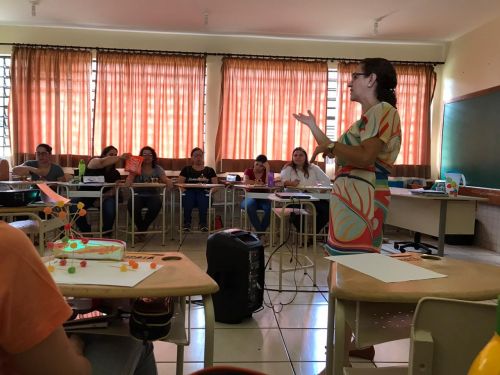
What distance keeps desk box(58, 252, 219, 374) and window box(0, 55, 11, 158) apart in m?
5.93

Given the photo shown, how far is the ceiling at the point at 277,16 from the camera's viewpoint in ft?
15.6

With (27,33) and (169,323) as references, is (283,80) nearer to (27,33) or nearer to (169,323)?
(27,33)

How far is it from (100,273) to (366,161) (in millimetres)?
1005

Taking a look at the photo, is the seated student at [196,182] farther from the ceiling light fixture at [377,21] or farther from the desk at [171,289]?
the desk at [171,289]

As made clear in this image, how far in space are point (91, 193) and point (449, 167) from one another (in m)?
5.04

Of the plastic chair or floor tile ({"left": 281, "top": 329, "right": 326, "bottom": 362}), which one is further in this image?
floor tile ({"left": 281, "top": 329, "right": 326, "bottom": 362})

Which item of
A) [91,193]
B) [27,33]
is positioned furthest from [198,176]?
[27,33]

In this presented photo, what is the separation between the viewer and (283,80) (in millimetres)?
5945

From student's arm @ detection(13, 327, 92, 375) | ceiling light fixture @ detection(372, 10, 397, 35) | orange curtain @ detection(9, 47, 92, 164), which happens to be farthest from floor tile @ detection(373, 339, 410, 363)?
orange curtain @ detection(9, 47, 92, 164)

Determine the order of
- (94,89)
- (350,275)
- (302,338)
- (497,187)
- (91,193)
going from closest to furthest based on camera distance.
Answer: (350,275), (302,338), (91,193), (497,187), (94,89)

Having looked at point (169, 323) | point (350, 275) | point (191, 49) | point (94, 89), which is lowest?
point (169, 323)

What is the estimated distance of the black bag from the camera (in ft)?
3.32

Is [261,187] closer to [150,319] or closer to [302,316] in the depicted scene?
[302,316]

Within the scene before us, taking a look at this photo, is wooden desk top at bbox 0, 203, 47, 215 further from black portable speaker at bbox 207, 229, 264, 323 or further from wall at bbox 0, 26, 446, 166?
wall at bbox 0, 26, 446, 166
